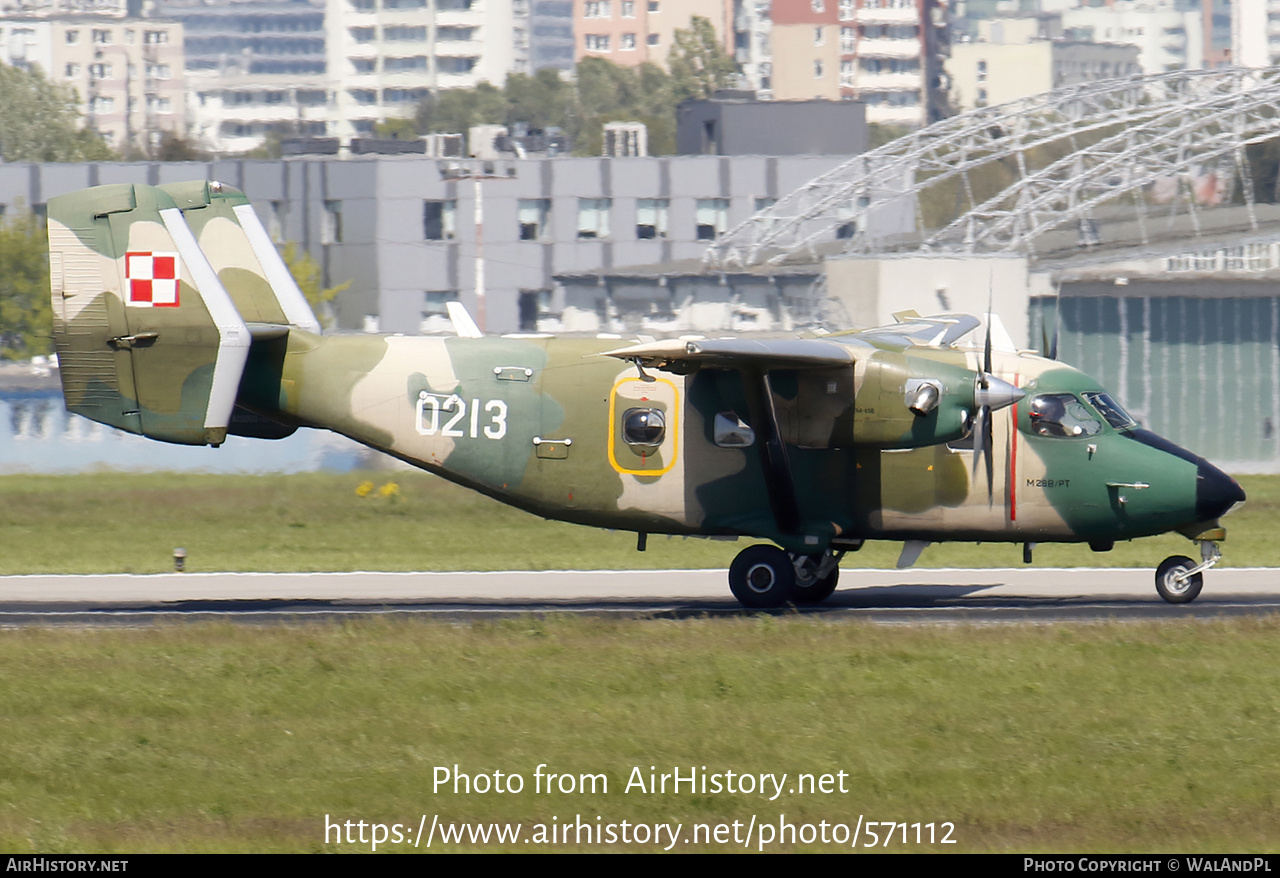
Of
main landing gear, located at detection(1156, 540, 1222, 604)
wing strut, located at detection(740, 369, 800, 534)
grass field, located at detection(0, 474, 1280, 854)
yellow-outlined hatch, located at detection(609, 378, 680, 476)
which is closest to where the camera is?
grass field, located at detection(0, 474, 1280, 854)

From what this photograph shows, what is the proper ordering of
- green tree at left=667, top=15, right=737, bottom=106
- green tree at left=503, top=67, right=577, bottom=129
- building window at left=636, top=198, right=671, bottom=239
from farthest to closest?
green tree at left=667, top=15, right=737, bottom=106 < green tree at left=503, top=67, right=577, bottom=129 < building window at left=636, top=198, right=671, bottom=239

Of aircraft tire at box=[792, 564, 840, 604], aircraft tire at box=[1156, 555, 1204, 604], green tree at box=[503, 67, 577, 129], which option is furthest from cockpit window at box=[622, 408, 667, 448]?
green tree at box=[503, 67, 577, 129]

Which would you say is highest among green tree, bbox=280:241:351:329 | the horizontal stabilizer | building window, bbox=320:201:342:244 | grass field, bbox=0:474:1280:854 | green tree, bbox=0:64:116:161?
green tree, bbox=0:64:116:161

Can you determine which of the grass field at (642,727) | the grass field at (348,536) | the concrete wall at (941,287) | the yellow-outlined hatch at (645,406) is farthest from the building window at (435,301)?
the grass field at (642,727)

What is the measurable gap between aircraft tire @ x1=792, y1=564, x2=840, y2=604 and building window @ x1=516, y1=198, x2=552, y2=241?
2913 inches

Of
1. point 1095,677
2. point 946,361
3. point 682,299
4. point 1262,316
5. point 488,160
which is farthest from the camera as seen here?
point 488,160

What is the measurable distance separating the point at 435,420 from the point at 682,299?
60908mm

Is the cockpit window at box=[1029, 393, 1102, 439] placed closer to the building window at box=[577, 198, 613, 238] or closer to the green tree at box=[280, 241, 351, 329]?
the green tree at box=[280, 241, 351, 329]

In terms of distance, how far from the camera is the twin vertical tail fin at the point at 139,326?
2467 cm

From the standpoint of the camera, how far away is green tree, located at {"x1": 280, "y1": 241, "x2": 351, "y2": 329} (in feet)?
288

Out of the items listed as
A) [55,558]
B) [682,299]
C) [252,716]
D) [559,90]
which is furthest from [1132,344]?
[559,90]

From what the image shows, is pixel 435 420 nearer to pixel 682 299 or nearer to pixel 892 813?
pixel 892 813

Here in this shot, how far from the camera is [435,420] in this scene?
2530 centimetres

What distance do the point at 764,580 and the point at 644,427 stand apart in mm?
3115
